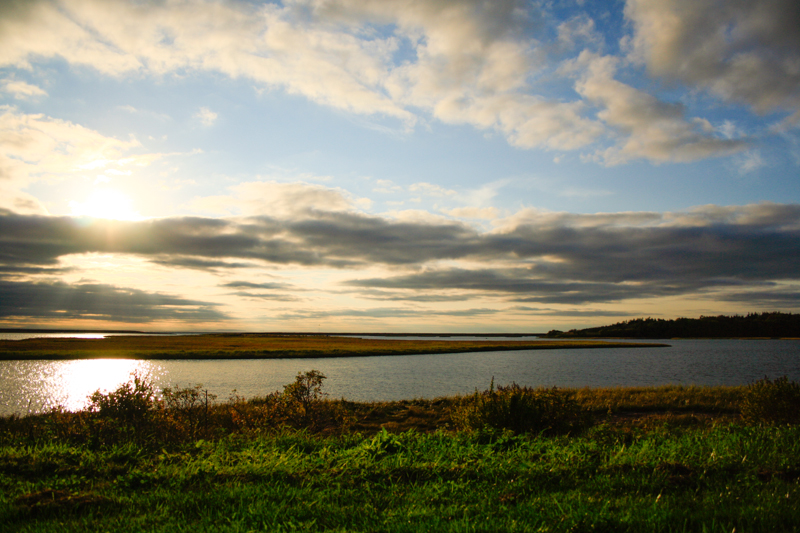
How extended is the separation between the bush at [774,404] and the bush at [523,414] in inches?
202

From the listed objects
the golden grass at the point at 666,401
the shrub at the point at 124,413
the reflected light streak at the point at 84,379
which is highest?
the shrub at the point at 124,413

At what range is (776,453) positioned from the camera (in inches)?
315

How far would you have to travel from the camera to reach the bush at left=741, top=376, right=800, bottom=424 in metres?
13.0

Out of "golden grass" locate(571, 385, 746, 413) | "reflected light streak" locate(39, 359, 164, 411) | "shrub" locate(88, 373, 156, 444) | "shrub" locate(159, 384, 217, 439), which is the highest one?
"shrub" locate(88, 373, 156, 444)

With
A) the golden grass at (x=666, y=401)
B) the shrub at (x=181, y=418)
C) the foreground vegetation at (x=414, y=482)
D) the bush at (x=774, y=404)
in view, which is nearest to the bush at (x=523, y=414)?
the foreground vegetation at (x=414, y=482)

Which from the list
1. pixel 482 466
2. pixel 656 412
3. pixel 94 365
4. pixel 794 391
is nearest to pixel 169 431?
pixel 482 466

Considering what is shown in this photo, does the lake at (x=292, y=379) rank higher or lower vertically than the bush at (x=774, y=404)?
lower

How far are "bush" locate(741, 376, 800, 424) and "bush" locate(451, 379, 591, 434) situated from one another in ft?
16.8

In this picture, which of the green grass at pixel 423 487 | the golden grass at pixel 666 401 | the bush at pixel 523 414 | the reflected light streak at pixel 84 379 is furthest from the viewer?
the reflected light streak at pixel 84 379

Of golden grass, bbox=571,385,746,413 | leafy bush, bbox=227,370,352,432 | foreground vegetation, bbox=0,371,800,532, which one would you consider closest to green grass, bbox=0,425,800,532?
foreground vegetation, bbox=0,371,800,532

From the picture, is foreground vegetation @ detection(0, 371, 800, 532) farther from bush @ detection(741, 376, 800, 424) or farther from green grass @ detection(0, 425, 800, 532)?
bush @ detection(741, 376, 800, 424)

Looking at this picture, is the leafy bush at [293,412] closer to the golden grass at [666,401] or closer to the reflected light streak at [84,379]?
the golden grass at [666,401]

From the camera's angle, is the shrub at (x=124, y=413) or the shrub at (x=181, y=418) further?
the shrub at (x=181, y=418)

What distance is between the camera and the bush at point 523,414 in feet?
40.0
